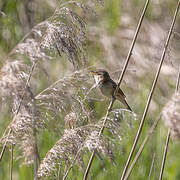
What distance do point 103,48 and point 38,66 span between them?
15.0 feet

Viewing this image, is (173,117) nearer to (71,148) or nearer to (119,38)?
(71,148)

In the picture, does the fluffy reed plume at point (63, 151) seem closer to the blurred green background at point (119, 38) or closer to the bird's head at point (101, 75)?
the bird's head at point (101, 75)

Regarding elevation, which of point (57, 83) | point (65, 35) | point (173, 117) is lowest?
point (173, 117)

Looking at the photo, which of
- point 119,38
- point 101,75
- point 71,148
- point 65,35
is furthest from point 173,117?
point 119,38

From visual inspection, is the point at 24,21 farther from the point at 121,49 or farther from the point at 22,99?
the point at 22,99

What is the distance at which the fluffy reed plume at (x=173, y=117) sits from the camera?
6.00 ft

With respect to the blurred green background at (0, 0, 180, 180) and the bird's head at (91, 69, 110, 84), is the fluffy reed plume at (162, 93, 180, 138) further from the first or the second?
the blurred green background at (0, 0, 180, 180)

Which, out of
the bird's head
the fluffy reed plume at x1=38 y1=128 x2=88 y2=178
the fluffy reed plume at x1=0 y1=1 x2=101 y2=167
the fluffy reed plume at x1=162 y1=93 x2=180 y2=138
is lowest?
the fluffy reed plume at x1=38 y1=128 x2=88 y2=178

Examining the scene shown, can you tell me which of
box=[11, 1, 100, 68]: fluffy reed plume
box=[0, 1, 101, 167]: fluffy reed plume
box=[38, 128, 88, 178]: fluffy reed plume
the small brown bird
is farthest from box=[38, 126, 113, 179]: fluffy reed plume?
the small brown bird

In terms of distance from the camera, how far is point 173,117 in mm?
1845

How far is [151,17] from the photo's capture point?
23.0 ft

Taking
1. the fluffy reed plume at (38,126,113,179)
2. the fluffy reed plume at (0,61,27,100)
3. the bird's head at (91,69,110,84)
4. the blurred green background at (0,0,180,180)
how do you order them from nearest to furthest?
the fluffy reed plume at (0,61,27,100)
the fluffy reed plume at (38,126,113,179)
the bird's head at (91,69,110,84)
the blurred green background at (0,0,180,180)

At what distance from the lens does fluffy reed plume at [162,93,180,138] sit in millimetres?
1830

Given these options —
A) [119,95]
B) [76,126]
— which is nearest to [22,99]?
[76,126]
